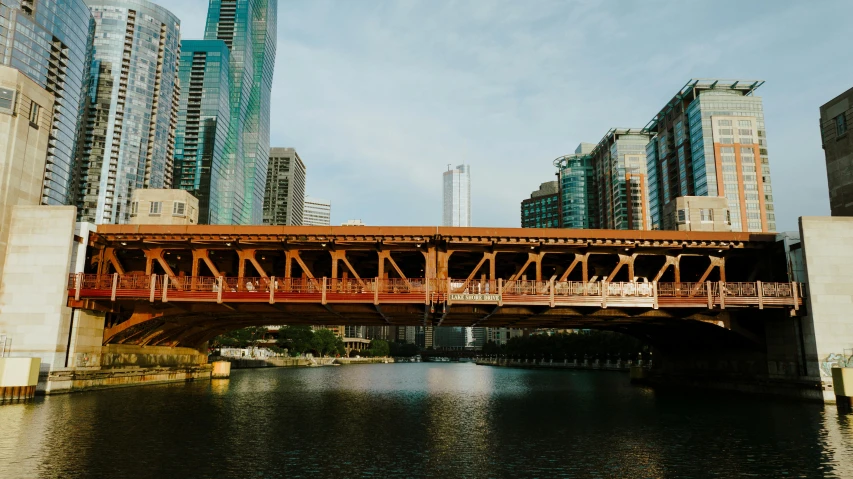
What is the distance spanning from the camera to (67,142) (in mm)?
178625

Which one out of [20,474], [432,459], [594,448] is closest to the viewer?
[20,474]

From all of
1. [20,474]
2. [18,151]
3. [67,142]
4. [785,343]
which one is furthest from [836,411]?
[67,142]

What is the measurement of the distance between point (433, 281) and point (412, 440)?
18312 millimetres

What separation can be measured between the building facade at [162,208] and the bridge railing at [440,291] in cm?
1496

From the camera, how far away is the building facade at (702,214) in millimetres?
59938

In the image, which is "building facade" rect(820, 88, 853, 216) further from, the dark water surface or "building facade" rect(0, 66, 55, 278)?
"building facade" rect(0, 66, 55, 278)

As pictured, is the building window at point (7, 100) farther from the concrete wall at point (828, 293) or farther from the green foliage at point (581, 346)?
the green foliage at point (581, 346)

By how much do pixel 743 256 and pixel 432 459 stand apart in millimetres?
37963

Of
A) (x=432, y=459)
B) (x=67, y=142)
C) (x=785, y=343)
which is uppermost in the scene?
(x=67, y=142)

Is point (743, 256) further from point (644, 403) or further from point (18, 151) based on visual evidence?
point (18, 151)

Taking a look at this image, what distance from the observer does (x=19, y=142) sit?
4159 centimetres

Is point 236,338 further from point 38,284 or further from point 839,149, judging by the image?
point 839,149

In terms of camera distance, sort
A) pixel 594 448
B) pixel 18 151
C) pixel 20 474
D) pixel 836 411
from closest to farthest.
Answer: pixel 20 474 → pixel 594 448 → pixel 836 411 → pixel 18 151

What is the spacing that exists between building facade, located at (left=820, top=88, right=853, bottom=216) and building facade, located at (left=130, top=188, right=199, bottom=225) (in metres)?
57.5
